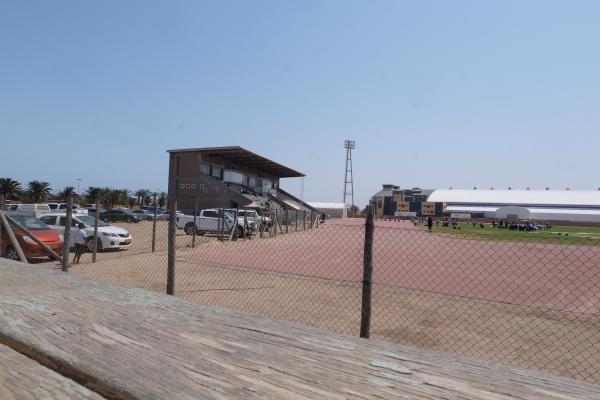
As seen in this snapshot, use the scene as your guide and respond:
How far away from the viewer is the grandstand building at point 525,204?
8931 centimetres

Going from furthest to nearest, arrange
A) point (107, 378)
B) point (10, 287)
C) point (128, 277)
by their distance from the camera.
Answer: point (128, 277)
point (10, 287)
point (107, 378)

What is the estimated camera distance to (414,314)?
25.5ft

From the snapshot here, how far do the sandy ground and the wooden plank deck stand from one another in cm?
466

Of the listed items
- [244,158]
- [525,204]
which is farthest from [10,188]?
[525,204]

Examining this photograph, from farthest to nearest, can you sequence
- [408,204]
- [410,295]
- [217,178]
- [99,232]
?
[408,204], [217,178], [99,232], [410,295]

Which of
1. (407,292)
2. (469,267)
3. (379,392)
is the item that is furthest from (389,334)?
(469,267)

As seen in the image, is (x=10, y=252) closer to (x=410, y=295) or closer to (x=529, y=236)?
(x=410, y=295)

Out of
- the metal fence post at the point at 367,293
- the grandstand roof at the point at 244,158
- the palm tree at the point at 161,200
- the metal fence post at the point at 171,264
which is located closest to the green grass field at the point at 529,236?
the metal fence post at the point at 367,293

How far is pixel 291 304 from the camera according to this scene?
821 cm

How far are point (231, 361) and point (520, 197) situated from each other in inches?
4446

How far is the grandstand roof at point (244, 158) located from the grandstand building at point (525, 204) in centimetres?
4580

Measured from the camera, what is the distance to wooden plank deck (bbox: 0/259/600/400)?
45.1 inches

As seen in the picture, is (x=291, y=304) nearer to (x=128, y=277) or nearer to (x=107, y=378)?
(x=128, y=277)

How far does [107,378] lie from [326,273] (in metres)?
11.2
